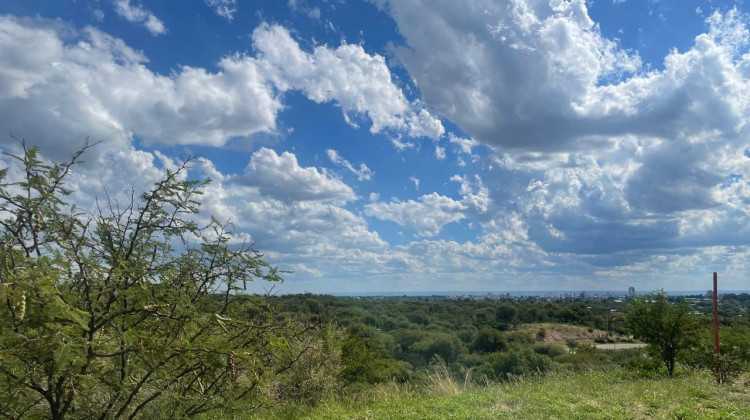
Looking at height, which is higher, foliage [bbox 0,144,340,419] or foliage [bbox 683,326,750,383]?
foliage [bbox 0,144,340,419]

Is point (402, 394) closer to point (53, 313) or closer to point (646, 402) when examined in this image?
point (646, 402)

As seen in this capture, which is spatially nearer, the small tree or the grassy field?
the grassy field

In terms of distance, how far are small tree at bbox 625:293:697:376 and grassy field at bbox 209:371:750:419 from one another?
9.21 ft

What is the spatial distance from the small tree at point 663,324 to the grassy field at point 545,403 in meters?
2.81

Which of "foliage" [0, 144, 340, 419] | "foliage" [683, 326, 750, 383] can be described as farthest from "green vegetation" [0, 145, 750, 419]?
"foliage" [683, 326, 750, 383]

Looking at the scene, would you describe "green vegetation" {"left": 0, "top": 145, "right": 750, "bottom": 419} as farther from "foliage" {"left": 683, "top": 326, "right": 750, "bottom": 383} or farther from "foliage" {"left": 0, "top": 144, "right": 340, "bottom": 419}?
"foliage" {"left": 683, "top": 326, "right": 750, "bottom": 383}

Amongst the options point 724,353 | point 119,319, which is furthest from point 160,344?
point 724,353

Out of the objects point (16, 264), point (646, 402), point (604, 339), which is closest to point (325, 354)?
point (646, 402)

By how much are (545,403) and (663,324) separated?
763 centimetres

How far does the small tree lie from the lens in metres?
14.0

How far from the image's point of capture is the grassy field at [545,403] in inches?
309

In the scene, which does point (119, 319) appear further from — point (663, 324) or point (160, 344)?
point (663, 324)

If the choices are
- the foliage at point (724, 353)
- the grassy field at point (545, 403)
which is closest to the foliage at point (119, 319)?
the grassy field at point (545, 403)

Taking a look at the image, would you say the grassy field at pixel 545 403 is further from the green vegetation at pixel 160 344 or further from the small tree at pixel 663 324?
the small tree at pixel 663 324
